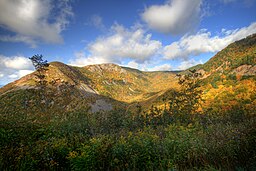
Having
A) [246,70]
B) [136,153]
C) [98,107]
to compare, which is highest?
[246,70]

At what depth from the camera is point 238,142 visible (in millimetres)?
4316

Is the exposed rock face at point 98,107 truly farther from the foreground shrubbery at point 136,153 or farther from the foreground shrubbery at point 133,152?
the foreground shrubbery at point 136,153

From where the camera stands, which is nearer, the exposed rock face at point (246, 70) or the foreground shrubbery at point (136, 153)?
the foreground shrubbery at point (136, 153)

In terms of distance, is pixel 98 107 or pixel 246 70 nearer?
pixel 246 70

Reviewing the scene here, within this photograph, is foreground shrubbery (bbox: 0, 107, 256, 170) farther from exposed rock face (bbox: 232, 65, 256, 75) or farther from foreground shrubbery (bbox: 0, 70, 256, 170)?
exposed rock face (bbox: 232, 65, 256, 75)

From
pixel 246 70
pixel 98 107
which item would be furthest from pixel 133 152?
pixel 98 107

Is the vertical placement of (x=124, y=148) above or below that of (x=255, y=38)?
below

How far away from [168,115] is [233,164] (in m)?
42.6

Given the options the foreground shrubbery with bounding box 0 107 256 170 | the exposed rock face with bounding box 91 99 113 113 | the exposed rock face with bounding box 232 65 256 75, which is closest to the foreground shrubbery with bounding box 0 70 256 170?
the foreground shrubbery with bounding box 0 107 256 170

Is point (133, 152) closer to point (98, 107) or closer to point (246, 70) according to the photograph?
point (246, 70)

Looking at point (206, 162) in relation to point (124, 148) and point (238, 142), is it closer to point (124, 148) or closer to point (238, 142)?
point (238, 142)

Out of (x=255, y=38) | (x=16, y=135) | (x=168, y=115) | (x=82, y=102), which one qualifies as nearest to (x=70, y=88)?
(x=82, y=102)

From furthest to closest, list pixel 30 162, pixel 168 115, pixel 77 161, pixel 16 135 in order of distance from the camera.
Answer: pixel 168 115 → pixel 16 135 → pixel 77 161 → pixel 30 162

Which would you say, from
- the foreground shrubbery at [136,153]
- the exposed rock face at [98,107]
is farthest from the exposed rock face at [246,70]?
the foreground shrubbery at [136,153]
